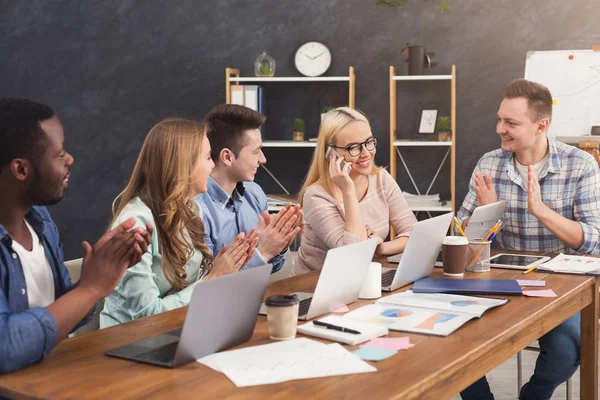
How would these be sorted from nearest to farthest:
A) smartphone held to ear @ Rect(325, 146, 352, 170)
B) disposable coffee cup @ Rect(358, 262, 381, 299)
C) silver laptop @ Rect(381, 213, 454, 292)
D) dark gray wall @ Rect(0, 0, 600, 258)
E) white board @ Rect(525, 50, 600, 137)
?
1. disposable coffee cup @ Rect(358, 262, 381, 299)
2. silver laptop @ Rect(381, 213, 454, 292)
3. smartphone held to ear @ Rect(325, 146, 352, 170)
4. white board @ Rect(525, 50, 600, 137)
5. dark gray wall @ Rect(0, 0, 600, 258)

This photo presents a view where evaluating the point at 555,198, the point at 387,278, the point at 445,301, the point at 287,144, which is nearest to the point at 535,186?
the point at 555,198

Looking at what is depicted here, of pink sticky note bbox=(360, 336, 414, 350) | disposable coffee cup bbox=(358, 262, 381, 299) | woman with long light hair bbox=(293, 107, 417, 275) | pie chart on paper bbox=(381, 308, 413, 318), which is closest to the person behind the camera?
pink sticky note bbox=(360, 336, 414, 350)

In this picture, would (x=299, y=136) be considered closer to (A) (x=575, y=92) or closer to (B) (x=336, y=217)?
(A) (x=575, y=92)

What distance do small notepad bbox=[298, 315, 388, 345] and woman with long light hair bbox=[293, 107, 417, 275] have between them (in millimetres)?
971

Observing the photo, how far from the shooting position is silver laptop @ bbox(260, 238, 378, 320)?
5.53 ft

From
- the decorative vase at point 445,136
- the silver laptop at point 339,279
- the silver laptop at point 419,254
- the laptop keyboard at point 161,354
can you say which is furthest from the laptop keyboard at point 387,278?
the decorative vase at point 445,136

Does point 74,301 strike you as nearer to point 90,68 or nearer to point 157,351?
point 157,351

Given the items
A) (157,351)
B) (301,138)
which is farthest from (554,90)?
(157,351)

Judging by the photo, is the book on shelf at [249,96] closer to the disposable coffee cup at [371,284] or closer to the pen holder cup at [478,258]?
the pen holder cup at [478,258]

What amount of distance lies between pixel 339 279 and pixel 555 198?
143 cm

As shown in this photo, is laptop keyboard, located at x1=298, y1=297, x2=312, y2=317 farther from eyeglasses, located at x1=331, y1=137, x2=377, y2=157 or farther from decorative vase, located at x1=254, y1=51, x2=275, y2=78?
decorative vase, located at x1=254, y1=51, x2=275, y2=78

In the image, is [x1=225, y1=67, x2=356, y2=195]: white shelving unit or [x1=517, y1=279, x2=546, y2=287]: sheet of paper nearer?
[x1=517, y1=279, x2=546, y2=287]: sheet of paper

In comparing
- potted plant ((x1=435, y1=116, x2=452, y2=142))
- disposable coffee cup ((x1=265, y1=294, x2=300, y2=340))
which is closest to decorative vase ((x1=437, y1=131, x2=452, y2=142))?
potted plant ((x1=435, y1=116, x2=452, y2=142))

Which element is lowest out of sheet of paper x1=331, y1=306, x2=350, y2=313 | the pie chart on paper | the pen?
sheet of paper x1=331, y1=306, x2=350, y2=313
